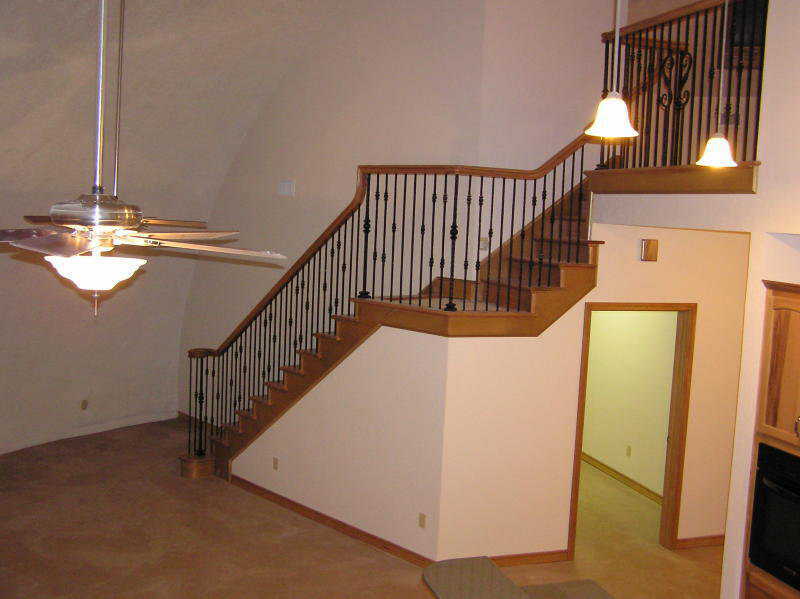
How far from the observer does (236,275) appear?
9812 millimetres

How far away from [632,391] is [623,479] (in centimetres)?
100

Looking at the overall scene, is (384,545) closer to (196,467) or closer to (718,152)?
(196,467)

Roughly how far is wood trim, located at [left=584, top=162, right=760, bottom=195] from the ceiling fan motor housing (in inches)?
149

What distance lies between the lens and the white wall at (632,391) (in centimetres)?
788

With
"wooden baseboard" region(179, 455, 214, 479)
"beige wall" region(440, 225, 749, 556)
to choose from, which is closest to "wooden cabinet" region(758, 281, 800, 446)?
"beige wall" region(440, 225, 749, 556)

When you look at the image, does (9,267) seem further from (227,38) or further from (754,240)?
(754,240)

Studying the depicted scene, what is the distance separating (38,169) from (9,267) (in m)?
1.28

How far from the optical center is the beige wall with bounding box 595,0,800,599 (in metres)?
4.78

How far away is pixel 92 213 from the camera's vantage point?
3.08 meters

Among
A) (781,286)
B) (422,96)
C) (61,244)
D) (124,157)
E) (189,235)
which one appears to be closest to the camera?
(61,244)

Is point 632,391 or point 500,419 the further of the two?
point 632,391

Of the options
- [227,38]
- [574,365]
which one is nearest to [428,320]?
[574,365]

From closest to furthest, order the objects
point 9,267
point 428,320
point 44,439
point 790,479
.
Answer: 1. point 790,479
2. point 428,320
3. point 9,267
4. point 44,439

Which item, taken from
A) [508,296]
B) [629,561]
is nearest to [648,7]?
[508,296]
